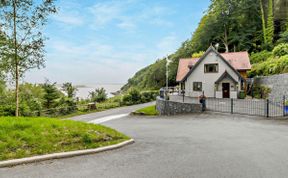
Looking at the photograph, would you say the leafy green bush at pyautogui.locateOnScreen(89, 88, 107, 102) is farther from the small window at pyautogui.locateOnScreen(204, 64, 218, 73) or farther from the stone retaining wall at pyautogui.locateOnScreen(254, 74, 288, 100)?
the stone retaining wall at pyautogui.locateOnScreen(254, 74, 288, 100)

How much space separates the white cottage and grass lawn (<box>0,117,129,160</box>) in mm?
20945

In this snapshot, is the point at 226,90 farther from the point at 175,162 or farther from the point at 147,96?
the point at 175,162

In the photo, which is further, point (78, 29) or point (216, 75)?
point (216, 75)

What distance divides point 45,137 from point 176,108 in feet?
42.8

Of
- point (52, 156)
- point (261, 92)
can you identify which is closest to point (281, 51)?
point (261, 92)

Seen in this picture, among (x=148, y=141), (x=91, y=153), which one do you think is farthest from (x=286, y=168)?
(x=91, y=153)

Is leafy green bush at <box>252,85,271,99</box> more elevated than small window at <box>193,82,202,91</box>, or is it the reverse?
small window at <box>193,82,202,91</box>

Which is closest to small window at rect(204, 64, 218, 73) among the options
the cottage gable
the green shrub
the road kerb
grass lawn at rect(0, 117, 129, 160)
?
the cottage gable

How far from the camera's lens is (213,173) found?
419cm

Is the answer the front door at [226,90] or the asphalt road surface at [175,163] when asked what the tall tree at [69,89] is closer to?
the front door at [226,90]

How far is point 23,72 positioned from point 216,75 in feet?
72.9

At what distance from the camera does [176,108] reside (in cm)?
1728

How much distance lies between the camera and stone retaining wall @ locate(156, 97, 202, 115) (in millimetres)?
16281

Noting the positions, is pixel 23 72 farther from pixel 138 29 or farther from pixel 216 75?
pixel 216 75
